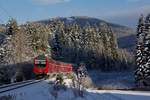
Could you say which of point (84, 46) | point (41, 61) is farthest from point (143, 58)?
point (84, 46)

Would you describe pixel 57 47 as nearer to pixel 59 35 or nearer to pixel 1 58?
pixel 59 35

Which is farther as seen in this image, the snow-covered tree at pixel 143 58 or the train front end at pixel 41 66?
the snow-covered tree at pixel 143 58

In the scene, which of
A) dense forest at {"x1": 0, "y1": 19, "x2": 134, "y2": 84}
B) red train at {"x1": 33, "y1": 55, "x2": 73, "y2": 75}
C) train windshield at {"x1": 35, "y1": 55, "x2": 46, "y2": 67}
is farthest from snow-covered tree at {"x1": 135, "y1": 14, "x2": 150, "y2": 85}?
dense forest at {"x1": 0, "y1": 19, "x2": 134, "y2": 84}

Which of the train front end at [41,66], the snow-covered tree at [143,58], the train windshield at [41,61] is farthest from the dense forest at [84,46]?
the train front end at [41,66]

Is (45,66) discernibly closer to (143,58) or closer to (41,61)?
(41,61)

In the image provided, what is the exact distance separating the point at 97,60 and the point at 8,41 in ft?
194

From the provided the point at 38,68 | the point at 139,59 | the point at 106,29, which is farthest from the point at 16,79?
the point at 106,29

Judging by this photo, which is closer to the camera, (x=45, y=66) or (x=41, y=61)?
(x=45, y=66)

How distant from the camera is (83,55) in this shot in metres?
143

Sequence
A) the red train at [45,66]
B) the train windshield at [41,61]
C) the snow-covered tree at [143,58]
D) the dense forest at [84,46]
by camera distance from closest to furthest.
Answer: the red train at [45,66], the train windshield at [41,61], the snow-covered tree at [143,58], the dense forest at [84,46]

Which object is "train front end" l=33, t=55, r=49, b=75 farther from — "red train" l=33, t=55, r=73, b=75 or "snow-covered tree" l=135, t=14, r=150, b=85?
"snow-covered tree" l=135, t=14, r=150, b=85

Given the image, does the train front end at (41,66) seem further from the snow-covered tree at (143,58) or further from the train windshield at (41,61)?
the snow-covered tree at (143,58)

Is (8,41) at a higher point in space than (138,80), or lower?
higher

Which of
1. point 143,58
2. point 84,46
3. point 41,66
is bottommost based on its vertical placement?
point 143,58
